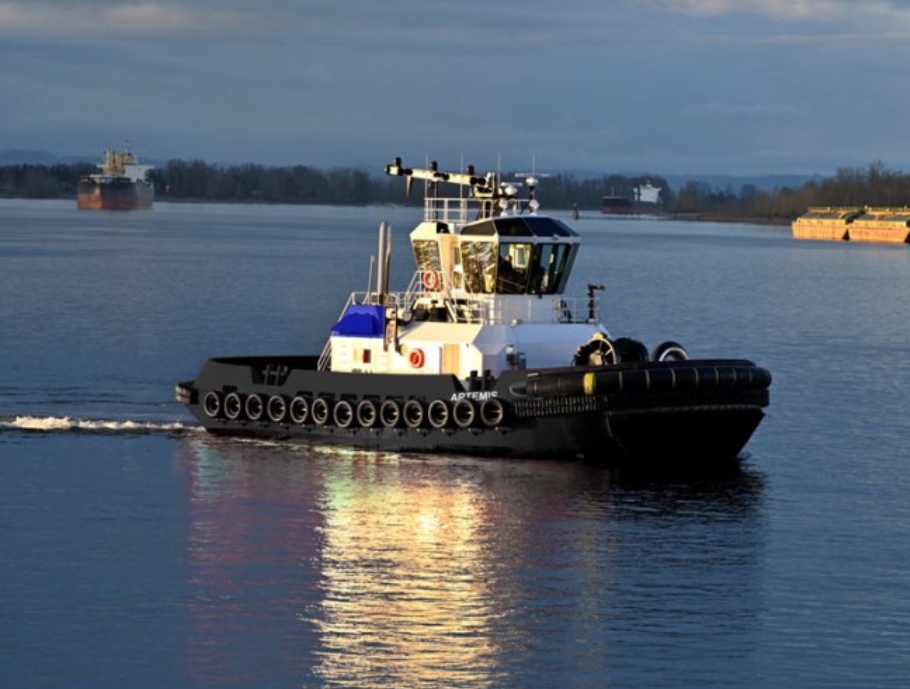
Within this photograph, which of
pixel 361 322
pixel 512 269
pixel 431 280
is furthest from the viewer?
pixel 431 280

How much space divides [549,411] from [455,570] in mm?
8339

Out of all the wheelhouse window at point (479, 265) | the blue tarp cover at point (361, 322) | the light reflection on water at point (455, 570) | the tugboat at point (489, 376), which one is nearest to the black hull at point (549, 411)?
the tugboat at point (489, 376)

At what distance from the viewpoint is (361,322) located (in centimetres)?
4397

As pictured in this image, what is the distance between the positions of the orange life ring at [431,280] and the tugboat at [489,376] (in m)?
0.02

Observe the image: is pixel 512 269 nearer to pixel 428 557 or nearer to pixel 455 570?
pixel 428 557

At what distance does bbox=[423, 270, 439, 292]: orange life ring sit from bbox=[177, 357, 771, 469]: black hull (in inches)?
118

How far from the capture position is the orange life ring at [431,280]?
44.4m

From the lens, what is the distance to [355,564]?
106 feet

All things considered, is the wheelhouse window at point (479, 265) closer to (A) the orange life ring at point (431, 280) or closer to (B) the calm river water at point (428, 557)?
(A) the orange life ring at point (431, 280)

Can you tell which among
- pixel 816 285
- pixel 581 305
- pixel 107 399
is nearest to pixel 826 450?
pixel 107 399

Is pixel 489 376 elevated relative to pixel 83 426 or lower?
elevated

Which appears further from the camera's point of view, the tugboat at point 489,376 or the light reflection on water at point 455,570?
the tugboat at point 489,376

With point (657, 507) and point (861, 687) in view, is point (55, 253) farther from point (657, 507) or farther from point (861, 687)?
point (861, 687)

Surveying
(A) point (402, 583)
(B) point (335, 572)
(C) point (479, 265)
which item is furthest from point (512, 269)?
(A) point (402, 583)
